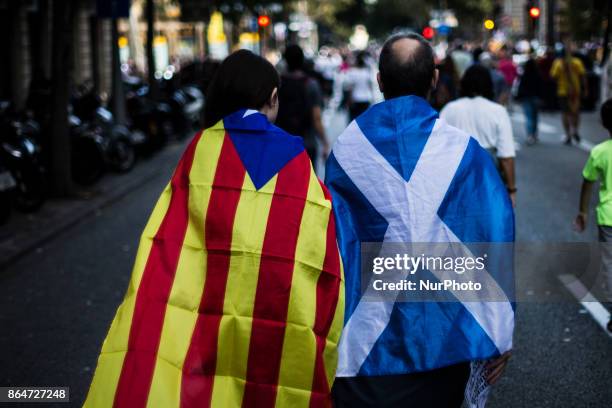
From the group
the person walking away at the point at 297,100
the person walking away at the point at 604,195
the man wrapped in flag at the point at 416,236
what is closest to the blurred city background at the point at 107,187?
the person walking away at the point at 604,195

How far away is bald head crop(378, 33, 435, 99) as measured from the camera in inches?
129

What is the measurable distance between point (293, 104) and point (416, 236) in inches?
248

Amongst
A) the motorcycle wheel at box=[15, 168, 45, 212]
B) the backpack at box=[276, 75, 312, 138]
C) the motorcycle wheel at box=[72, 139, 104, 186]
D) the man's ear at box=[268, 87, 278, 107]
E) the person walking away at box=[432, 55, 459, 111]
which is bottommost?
the motorcycle wheel at box=[72, 139, 104, 186]

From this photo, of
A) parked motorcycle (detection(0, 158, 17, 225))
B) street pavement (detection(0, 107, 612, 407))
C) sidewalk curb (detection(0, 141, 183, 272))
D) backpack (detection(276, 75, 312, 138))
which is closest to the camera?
street pavement (detection(0, 107, 612, 407))

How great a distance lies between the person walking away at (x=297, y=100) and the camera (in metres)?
9.30

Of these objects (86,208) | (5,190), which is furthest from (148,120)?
(5,190)

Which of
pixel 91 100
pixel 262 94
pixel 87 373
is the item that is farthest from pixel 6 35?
pixel 262 94

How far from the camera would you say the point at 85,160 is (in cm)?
1463

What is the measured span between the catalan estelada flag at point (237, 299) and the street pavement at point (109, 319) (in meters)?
2.45

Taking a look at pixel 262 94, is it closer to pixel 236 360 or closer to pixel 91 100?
pixel 236 360

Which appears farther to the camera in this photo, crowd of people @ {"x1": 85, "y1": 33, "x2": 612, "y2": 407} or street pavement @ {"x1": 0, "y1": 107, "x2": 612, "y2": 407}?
street pavement @ {"x1": 0, "y1": 107, "x2": 612, "y2": 407}

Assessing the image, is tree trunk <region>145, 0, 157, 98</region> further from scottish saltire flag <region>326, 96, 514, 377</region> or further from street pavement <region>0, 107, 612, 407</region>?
scottish saltire flag <region>326, 96, 514, 377</region>

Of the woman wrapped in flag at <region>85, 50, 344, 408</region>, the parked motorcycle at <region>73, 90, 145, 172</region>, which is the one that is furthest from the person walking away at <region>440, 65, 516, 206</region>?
the parked motorcycle at <region>73, 90, 145, 172</region>

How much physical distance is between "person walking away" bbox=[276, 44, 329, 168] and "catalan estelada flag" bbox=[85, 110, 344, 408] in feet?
20.1
